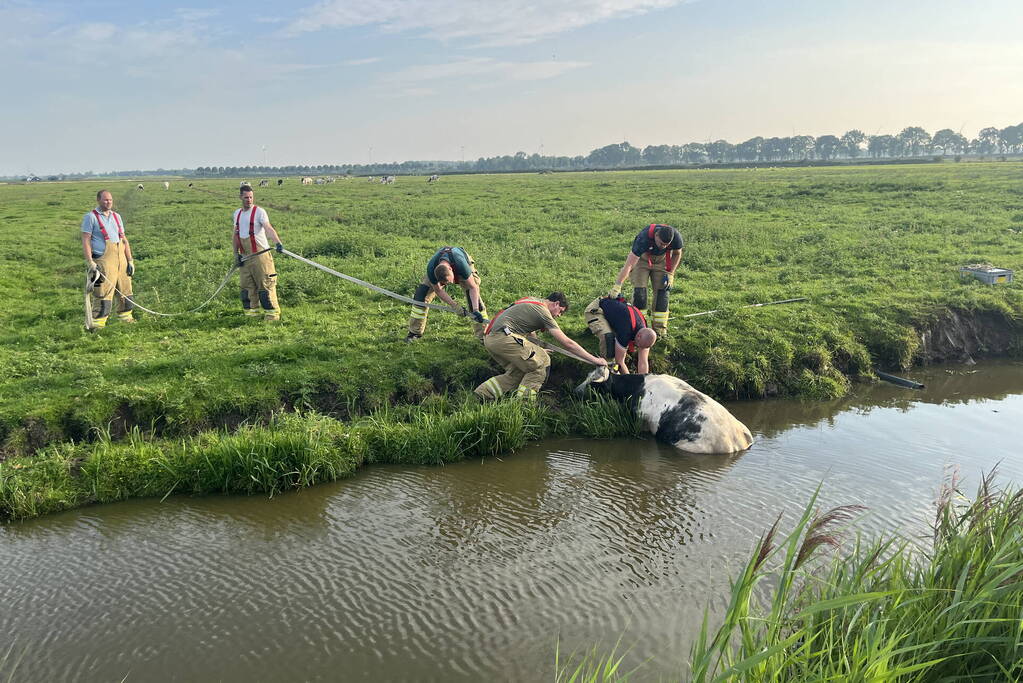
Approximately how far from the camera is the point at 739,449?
29.0ft

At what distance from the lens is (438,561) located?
241 inches

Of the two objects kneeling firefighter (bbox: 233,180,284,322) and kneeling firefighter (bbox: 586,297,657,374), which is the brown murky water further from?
kneeling firefighter (bbox: 233,180,284,322)

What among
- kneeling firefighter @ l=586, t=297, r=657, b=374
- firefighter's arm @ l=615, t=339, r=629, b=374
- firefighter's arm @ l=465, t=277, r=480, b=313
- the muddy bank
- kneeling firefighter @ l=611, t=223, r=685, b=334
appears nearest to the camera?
the muddy bank

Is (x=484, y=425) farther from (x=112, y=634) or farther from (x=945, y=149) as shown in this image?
(x=945, y=149)

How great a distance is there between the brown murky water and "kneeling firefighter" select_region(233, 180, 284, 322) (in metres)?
5.66

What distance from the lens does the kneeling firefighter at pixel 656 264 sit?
1116 cm

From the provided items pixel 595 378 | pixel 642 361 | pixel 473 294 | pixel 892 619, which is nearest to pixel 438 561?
pixel 892 619

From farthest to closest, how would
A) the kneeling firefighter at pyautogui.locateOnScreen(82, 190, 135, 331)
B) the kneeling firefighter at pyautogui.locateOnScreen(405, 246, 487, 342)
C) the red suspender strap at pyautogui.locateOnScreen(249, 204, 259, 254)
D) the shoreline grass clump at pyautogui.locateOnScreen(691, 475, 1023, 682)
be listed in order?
the red suspender strap at pyautogui.locateOnScreen(249, 204, 259, 254)
the kneeling firefighter at pyautogui.locateOnScreen(82, 190, 135, 331)
the kneeling firefighter at pyautogui.locateOnScreen(405, 246, 487, 342)
the shoreline grass clump at pyautogui.locateOnScreen(691, 475, 1023, 682)

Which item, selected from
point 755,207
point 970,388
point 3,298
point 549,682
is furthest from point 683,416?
point 755,207

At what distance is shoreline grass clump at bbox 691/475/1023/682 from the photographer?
327 centimetres

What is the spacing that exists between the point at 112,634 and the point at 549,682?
337cm

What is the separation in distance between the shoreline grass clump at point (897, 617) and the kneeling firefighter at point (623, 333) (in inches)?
198

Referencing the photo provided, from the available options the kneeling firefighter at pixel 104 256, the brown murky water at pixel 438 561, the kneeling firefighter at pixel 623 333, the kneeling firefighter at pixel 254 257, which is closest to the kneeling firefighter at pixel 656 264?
the kneeling firefighter at pixel 623 333

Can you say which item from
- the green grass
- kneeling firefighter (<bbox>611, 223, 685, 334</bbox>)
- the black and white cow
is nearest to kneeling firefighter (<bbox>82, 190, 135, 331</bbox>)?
the black and white cow
